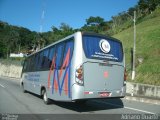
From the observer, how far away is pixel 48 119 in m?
10.6

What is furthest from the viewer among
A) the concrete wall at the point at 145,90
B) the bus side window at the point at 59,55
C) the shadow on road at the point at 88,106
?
the concrete wall at the point at 145,90

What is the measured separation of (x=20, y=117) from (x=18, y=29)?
432 feet

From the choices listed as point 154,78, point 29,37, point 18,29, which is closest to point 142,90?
point 154,78

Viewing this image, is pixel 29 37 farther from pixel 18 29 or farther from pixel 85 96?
pixel 85 96

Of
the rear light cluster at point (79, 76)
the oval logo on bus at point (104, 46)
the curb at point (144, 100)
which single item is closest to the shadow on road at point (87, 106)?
the rear light cluster at point (79, 76)

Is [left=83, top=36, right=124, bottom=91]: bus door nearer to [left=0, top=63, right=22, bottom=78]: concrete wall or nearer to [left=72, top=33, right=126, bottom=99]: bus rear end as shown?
[left=72, top=33, right=126, bottom=99]: bus rear end

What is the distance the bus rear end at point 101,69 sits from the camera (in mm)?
11633

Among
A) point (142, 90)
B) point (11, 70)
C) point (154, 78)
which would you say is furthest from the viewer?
point (11, 70)

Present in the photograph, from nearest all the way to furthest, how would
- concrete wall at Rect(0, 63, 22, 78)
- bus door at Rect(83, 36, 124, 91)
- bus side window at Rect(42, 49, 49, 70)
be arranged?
bus door at Rect(83, 36, 124, 91) → bus side window at Rect(42, 49, 49, 70) → concrete wall at Rect(0, 63, 22, 78)

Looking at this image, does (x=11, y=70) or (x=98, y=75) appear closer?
(x=98, y=75)

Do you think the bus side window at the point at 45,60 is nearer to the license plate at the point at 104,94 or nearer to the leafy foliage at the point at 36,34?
the license plate at the point at 104,94

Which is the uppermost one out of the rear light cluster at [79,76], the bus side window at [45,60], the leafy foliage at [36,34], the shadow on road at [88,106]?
the leafy foliage at [36,34]

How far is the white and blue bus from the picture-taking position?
11.5 m

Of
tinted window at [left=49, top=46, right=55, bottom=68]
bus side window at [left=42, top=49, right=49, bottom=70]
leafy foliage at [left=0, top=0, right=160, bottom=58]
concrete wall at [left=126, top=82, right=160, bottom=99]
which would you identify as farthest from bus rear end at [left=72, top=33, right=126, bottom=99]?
leafy foliage at [left=0, top=0, right=160, bottom=58]
